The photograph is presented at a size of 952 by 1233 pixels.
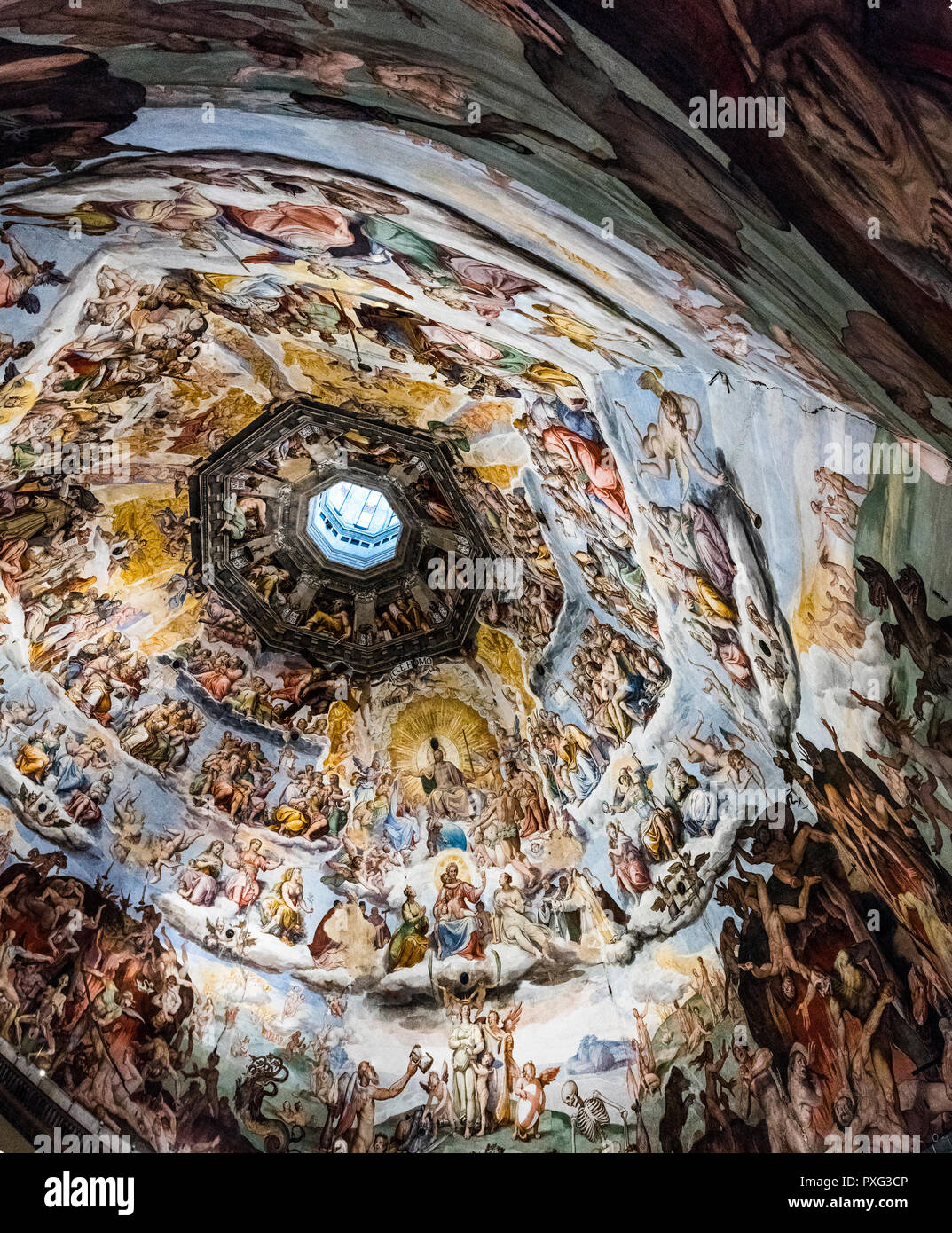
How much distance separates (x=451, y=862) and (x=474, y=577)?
3.67 m

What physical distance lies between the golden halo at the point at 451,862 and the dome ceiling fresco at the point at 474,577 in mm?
99

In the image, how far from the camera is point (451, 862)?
1582 cm

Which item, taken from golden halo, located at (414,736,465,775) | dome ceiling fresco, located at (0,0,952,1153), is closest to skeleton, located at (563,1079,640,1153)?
dome ceiling fresco, located at (0,0,952,1153)

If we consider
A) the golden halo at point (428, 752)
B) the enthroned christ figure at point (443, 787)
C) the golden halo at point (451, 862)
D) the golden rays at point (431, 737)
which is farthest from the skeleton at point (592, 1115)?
the golden halo at point (428, 752)

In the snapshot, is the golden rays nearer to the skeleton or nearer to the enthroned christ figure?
the enthroned christ figure

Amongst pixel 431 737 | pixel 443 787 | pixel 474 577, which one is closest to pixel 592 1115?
pixel 443 787

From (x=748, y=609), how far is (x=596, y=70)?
17.6ft

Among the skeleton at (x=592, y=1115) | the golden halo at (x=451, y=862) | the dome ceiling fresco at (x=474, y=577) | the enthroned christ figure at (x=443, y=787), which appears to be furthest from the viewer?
the enthroned christ figure at (x=443, y=787)

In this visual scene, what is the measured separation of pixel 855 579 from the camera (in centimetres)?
881

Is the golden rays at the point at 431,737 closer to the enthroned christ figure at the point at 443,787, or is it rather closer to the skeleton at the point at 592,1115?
the enthroned christ figure at the point at 443,787

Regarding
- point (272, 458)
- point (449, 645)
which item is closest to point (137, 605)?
point (272, 458)

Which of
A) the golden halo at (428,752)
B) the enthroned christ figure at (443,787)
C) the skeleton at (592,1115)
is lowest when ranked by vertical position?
the skeleton at (592,1115)

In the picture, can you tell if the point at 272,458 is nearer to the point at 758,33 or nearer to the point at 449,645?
the point at 449,645

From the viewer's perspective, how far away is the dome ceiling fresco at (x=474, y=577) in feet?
22.0
